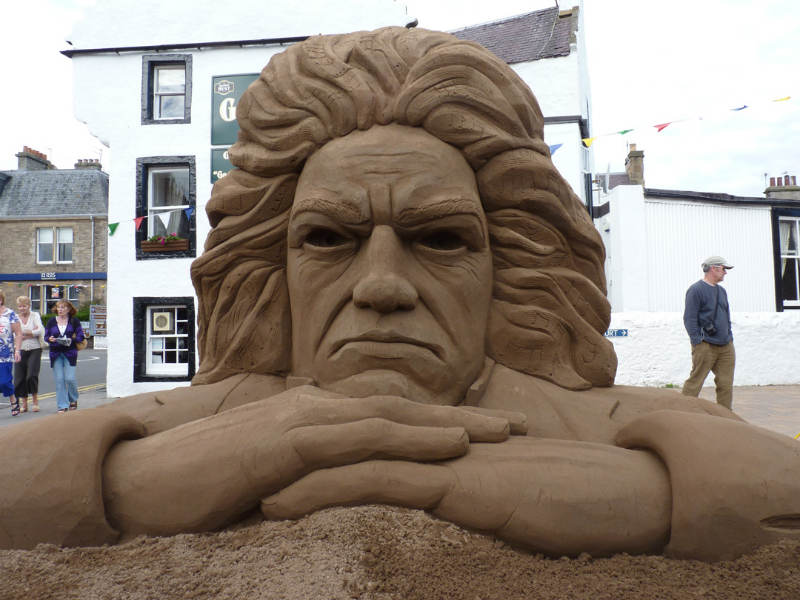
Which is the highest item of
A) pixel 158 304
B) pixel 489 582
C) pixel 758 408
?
pixel 158 304

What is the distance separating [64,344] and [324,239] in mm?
5156

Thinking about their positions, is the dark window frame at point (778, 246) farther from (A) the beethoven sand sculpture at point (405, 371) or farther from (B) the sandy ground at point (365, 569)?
(B) the sandy ground at point (365, 569)

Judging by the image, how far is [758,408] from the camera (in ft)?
20.9

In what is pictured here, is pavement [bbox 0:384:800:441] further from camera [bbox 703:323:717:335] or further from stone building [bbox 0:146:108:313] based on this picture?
stone building [bbox 0:146:108:313]

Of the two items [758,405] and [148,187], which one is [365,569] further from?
[148,187]

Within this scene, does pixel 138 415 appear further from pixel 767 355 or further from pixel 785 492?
pixel 767 355

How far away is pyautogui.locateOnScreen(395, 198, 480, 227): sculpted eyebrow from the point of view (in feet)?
6.00

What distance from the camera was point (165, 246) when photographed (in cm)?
862

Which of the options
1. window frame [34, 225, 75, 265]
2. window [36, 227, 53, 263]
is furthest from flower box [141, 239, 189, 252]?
window [36, 227, 53, 263]

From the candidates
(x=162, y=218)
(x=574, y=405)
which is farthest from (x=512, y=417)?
(x=162, y=218)

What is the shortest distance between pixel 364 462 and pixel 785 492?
39.2 inches

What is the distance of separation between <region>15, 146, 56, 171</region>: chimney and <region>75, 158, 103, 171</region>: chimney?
1382 mm

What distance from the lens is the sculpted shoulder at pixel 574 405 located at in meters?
1.82

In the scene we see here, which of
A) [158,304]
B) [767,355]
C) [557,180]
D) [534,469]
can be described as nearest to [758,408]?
[767,355]
